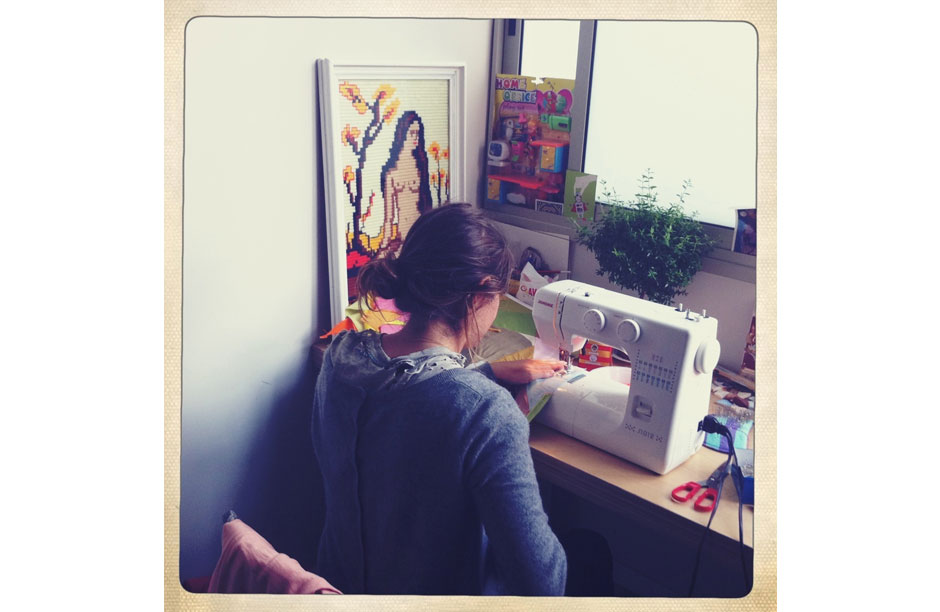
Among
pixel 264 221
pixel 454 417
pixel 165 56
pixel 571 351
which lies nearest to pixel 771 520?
pixel 571 351

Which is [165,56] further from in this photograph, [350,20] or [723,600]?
[723,600]

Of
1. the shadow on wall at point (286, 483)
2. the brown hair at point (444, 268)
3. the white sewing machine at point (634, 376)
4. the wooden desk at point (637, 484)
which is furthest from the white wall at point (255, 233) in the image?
the wooden desk at point (637, 484)

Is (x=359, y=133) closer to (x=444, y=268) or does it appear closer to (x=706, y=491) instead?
(x=444, y=268)

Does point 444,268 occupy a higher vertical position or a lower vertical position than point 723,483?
higher

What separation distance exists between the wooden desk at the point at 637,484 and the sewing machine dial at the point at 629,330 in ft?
0.61

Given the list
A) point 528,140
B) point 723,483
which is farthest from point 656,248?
point 723,483

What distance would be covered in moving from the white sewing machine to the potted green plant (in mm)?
31

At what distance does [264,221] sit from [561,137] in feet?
1.58

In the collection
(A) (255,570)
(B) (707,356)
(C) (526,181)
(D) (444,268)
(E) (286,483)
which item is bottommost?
(A) (255,570)

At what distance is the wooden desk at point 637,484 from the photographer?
3.54ft

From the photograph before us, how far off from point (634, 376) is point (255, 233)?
2.03 feet

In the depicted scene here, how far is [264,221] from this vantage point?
1.16m

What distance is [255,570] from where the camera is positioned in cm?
113

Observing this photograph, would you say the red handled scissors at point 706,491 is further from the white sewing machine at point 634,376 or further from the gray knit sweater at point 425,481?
the gray knit sweater at point 425,481
